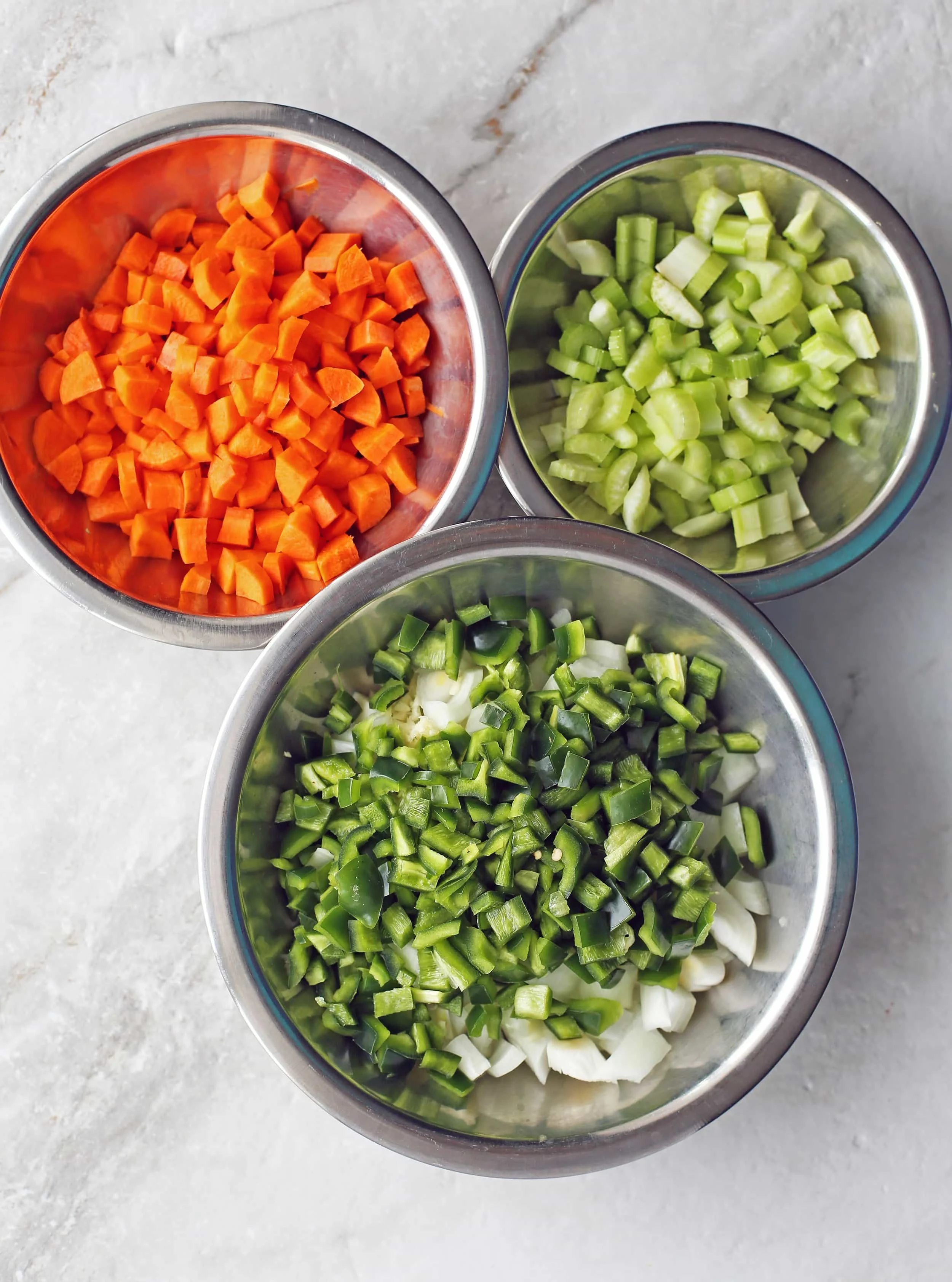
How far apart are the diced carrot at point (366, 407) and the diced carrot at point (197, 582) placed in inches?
12.7

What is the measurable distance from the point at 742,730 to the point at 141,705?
1.00 m

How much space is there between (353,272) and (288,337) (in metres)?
0.14

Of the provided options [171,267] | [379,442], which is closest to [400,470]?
[379,442]

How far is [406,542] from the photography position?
1232 millimetres


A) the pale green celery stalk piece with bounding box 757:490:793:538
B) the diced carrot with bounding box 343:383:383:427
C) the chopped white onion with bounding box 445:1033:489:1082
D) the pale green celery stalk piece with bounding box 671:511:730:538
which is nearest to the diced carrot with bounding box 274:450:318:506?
the diced carrot with bounding box 343:383:383:427

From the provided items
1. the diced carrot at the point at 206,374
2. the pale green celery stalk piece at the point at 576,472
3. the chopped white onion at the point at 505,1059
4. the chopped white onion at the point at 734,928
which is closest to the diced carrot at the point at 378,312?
the diced carrot at the point at 206,374

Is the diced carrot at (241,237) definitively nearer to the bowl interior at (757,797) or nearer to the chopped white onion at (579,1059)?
the bowl interior at (757,797)

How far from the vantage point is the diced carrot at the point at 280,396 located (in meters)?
1.39

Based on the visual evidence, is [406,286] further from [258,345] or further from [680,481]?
[680,481]

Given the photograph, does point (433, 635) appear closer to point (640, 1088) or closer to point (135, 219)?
point (640, 1088)

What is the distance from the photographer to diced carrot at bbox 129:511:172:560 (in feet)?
4.70

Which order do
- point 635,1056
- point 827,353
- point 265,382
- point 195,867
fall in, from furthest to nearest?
point 195,867 → point 827,353 → point 265,382 → point 635,1056

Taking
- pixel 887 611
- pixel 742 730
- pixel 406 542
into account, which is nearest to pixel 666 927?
pixel 742 730

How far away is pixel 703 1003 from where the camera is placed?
1.32 metres
